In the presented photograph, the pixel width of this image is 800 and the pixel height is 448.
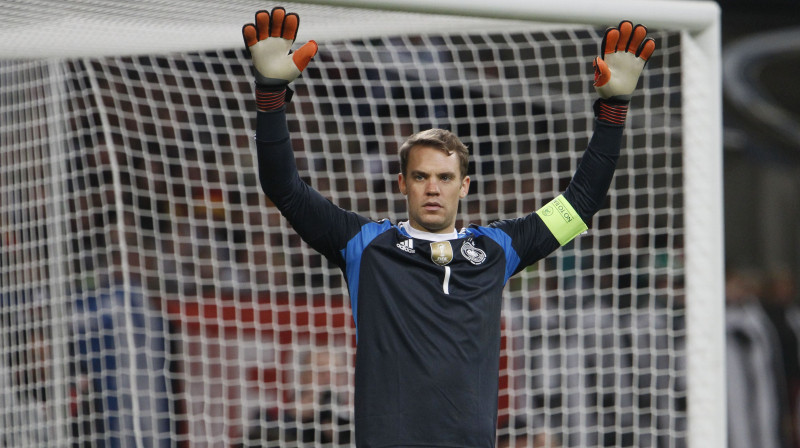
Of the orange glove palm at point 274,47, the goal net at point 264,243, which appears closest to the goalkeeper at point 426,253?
the orange glove palm at point 274,47

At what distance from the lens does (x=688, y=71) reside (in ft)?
12.1

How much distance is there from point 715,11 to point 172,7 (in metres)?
1.93

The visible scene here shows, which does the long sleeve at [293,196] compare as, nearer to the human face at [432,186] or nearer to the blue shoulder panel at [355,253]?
the blue shoulder panel at [355,253]

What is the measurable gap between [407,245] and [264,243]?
10.1ft

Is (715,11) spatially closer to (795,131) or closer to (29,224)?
(29,224)

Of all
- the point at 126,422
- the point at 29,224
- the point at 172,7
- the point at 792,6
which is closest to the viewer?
the point at 172,7

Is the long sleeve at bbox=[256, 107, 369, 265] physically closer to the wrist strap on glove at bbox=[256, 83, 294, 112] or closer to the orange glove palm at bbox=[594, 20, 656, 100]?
the wrist strap on glove at bbox=[256, 83, 294, 112]

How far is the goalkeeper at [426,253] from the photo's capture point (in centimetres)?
229

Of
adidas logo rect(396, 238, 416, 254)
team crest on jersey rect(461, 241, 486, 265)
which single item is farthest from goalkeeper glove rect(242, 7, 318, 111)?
team crest on jersey rect(461, 241, 486, 265)

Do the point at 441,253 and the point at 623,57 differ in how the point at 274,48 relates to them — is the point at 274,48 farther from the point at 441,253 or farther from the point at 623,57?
the point at 623,57

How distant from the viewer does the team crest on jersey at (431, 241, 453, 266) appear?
245 cm

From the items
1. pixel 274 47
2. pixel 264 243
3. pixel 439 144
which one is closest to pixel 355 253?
pixel 439 144

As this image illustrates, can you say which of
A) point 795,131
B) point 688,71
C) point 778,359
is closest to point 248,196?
point 688,71

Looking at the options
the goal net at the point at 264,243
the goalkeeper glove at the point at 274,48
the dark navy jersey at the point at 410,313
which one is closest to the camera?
the goalkeeper glove at the point at 274,48
